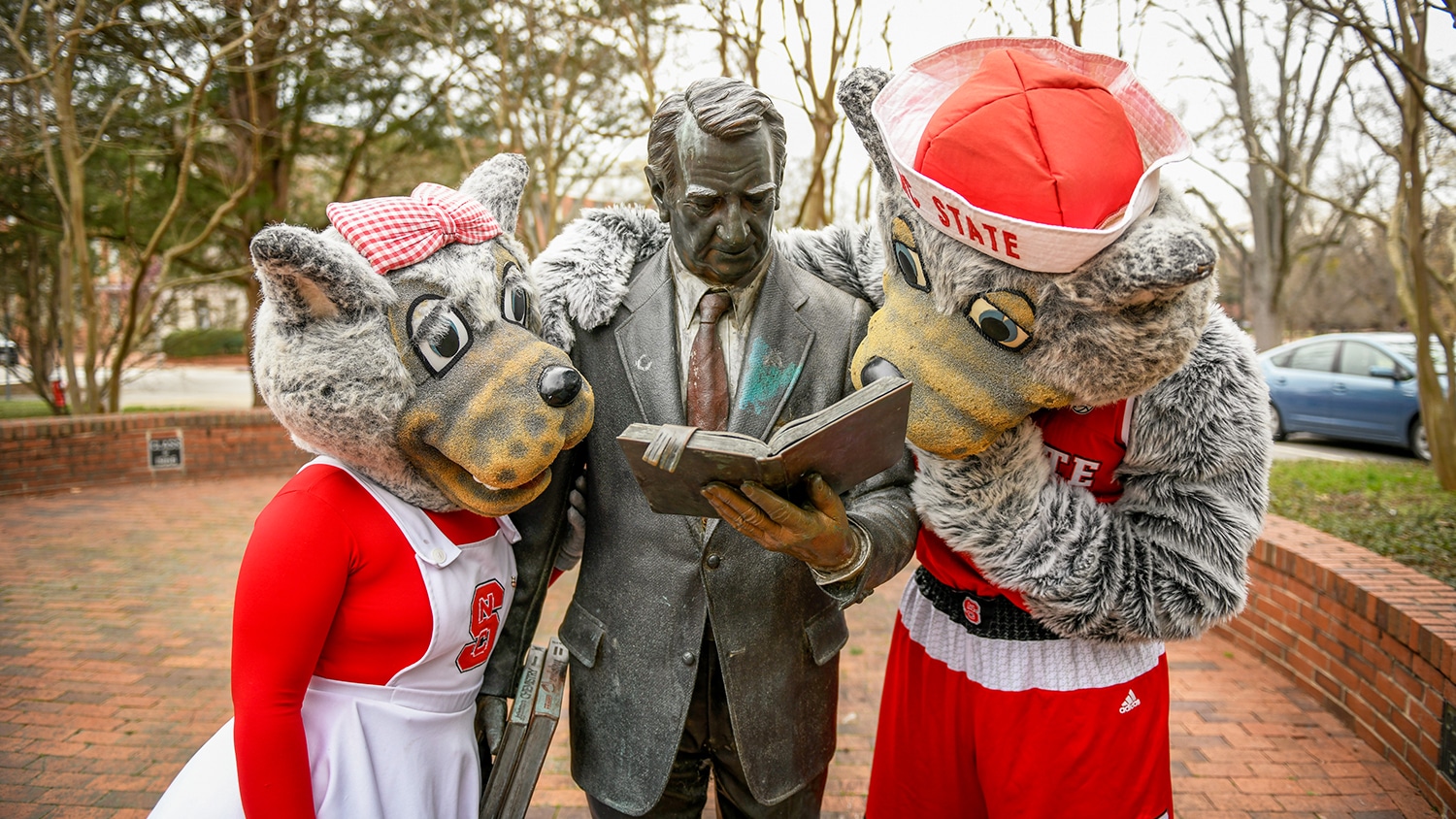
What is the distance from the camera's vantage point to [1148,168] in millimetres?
1476

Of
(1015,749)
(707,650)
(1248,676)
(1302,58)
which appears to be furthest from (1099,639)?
(1302,58)

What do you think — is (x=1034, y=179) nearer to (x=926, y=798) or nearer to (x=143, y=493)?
(x=926, y=798)

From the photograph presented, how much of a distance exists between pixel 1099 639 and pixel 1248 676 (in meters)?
3.36

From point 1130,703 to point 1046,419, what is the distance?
68 cm

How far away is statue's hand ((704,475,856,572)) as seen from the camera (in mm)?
1396

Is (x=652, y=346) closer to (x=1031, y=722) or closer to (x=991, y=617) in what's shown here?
(x=991, y=617)

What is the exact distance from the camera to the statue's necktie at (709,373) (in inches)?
73.0

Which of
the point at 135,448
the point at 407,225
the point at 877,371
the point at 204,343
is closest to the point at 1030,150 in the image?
the point at 877,371

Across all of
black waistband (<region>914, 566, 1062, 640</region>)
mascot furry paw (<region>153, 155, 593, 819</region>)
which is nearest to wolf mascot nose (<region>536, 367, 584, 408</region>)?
mascot furry paw (<region>153, 155, 593, 819</region>)

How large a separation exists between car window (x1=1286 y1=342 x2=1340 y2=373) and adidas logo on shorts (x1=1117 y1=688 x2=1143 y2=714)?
444 inches

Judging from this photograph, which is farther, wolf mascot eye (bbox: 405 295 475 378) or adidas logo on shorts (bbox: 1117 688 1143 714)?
adidas logo on shorts (bbox: 1117 688 1143 714)

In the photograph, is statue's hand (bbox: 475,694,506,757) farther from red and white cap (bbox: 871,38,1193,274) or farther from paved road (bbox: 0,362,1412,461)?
paved road (bbox: 0,362,1412,461)

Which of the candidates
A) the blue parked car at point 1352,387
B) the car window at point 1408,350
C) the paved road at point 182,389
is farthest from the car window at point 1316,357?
the paved road at point 182,389

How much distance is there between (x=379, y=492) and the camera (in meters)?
1.80
